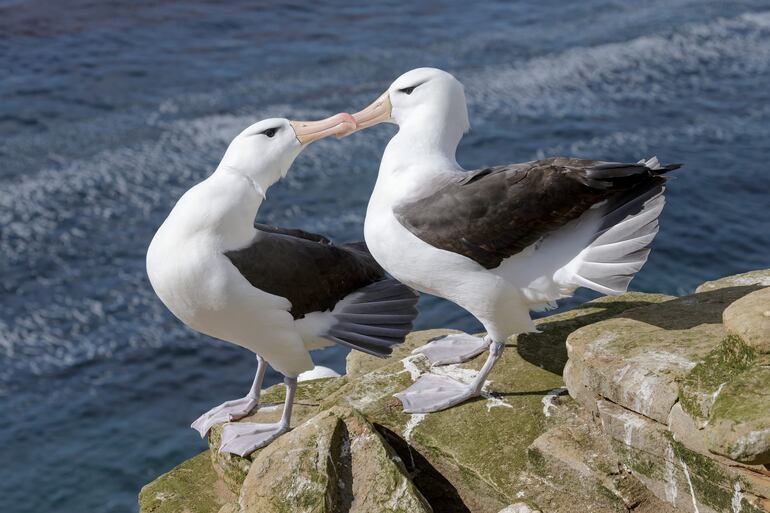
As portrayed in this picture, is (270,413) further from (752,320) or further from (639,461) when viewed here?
(752,320)

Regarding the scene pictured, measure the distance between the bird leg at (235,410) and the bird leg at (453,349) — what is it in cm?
101

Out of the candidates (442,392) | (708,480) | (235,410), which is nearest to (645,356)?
(708,480)

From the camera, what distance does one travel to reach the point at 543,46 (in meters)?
20.5

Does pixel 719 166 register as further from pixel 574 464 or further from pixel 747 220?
pixel 574 464

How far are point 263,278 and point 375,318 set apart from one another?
826 millimetres

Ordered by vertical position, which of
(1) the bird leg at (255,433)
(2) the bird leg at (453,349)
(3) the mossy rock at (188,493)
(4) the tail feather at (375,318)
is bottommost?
(3) the mossy rock at (188,493)

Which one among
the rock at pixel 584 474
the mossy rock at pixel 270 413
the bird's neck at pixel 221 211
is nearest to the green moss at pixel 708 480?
the rock at pixel 584 474

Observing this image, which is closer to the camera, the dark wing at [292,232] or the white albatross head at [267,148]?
the white albatross head at [267,148]

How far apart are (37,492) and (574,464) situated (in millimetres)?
6624

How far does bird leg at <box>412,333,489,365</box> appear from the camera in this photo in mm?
6703

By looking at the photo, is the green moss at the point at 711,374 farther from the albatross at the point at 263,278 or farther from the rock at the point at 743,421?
the albatross at the point at 263,278

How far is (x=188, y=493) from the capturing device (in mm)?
6609

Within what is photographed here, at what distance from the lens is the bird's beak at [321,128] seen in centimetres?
614

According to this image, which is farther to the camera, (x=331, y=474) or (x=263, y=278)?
(x=263, y=278)
